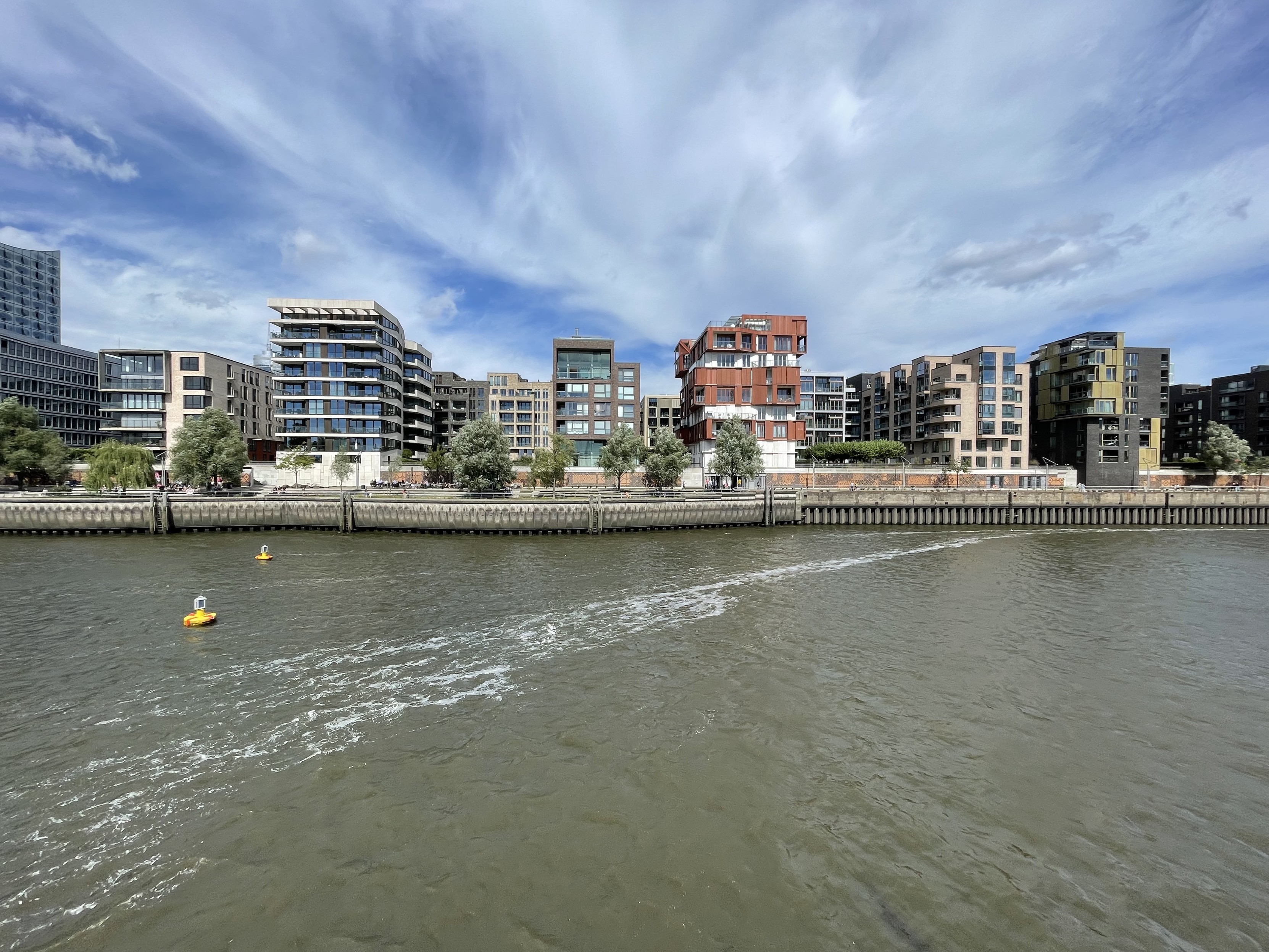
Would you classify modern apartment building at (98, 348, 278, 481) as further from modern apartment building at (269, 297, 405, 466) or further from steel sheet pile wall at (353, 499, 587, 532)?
steel sheet pile wall at (353, 499, 587, 532)

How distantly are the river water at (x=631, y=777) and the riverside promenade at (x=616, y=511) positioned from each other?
30081 millimetres

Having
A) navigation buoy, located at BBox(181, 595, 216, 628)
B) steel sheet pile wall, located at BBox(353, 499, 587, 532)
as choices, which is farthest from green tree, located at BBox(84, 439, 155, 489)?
navigation buoy, located at BBox(181, 595, 216, 628)

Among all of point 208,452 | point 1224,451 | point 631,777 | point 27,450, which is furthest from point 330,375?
point 1224,451

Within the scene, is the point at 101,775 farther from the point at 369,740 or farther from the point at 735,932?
the point at 735,932

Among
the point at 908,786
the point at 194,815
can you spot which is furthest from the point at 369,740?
the point at 908,786

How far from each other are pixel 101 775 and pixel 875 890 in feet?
50.6

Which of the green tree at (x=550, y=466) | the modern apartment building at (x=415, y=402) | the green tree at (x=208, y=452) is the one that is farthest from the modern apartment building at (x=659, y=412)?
the green tree at (x=208, y=452)

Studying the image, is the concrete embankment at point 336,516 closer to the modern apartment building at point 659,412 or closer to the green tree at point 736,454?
the green tree at point 736,454

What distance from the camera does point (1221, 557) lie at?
42.7 metres

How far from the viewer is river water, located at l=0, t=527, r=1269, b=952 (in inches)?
320

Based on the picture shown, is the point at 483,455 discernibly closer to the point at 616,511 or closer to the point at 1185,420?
the point at 616,511

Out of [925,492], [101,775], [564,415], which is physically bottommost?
[101,775]

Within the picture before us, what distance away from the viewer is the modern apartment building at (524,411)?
15500 cm

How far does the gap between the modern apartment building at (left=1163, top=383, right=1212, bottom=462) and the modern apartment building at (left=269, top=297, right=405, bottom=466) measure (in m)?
185
